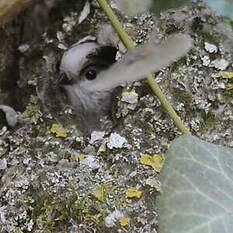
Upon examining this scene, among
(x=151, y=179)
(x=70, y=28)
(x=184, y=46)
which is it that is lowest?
(x=151, y=179)

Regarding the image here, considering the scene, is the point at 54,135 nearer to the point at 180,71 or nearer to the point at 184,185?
the point at 180,71

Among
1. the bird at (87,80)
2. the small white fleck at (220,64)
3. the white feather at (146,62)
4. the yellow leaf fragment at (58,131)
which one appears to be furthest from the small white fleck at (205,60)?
the white feather at (146,62)

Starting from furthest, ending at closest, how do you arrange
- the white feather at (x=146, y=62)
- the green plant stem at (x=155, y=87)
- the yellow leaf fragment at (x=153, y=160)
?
the yellow leaf fragment at (x=153, y=160), the green plant stem at (x=155, y=87), the white feather at (x=146, y=62)

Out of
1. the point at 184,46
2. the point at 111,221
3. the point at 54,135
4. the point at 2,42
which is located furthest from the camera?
the point at 2,42

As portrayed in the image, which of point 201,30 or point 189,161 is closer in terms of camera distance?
point 189,161

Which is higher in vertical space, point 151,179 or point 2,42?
point 2,42

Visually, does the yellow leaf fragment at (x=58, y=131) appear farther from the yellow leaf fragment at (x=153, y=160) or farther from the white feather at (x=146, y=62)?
the white feather at (x=146, y=62)

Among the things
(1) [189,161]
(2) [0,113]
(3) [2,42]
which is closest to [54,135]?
(2) [0,113]
